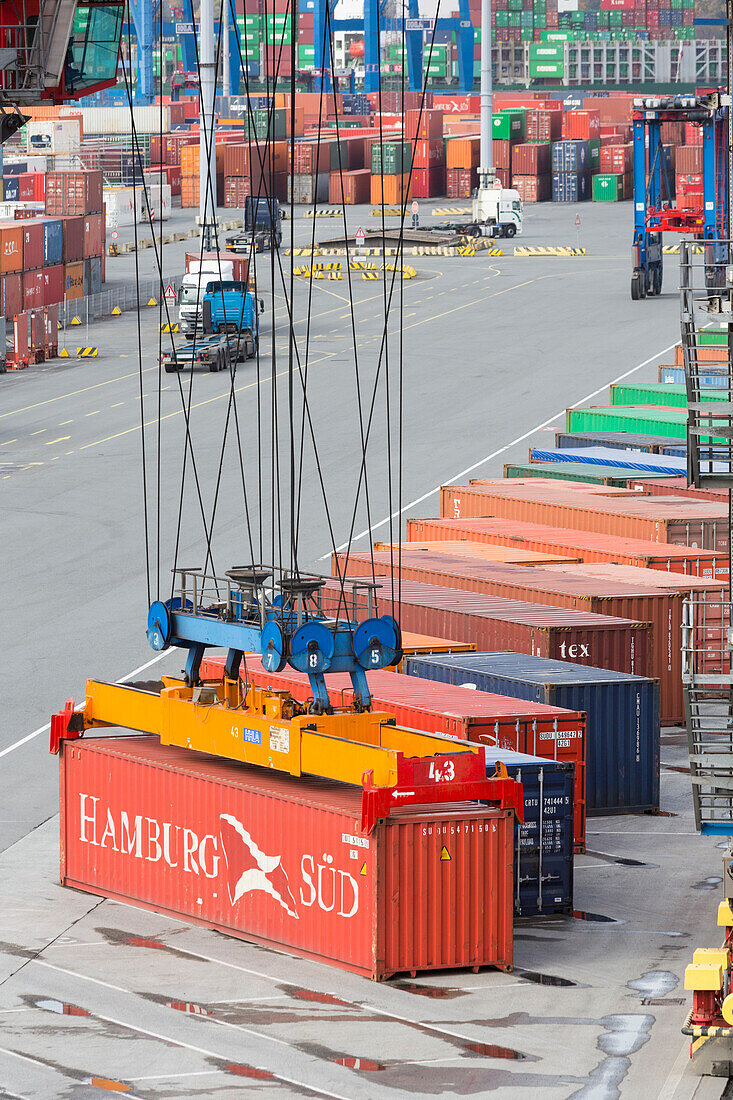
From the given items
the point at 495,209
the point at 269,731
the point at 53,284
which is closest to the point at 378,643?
the point at 269,731

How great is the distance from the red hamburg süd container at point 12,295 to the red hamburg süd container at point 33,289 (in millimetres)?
755

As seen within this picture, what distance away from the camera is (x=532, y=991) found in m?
24.9

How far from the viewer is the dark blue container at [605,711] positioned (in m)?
32.5

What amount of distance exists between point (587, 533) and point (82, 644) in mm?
12350

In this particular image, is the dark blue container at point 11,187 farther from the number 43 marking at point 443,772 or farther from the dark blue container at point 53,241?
the number 43 marking at point 443,772

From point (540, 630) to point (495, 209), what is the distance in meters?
105

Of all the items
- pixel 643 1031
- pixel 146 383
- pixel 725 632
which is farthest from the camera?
pixel 146 383

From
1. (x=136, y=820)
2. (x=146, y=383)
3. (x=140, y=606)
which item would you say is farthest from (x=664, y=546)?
(x=146, y=383)

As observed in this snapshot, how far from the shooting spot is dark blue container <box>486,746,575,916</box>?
1089 inches

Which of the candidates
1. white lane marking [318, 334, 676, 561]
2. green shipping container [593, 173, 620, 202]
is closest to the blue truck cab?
white lane marking [318, 334, 676, 561]

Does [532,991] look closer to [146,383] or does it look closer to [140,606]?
[140,606]

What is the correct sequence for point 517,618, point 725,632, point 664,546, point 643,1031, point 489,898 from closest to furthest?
point 643,1031
point 489,898
point 517,618
point 725,632
point 664,546

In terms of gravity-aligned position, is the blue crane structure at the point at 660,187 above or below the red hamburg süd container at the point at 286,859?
above

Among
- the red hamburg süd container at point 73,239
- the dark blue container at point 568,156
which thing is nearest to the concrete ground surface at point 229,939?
the red hamburg süd container at point 73,239
